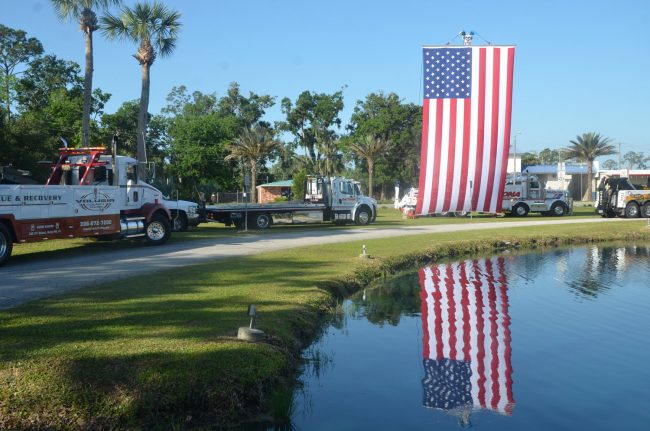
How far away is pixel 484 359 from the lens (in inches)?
365

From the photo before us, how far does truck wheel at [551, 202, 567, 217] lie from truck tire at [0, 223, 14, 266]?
3779 centimetres

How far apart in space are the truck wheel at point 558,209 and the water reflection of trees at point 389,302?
31.0 m

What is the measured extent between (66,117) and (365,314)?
36.6 meters

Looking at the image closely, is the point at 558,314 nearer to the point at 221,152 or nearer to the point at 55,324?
the point at 55,324

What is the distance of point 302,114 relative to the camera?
79.5 m

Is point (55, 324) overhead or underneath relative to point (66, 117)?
underneath

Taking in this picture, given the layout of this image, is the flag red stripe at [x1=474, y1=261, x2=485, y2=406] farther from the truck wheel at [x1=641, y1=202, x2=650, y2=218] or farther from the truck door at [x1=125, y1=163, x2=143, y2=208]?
the truck wheel at [x1=641, y1=202, x2=650, y2=218]

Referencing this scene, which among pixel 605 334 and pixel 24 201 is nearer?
pixel 605 334

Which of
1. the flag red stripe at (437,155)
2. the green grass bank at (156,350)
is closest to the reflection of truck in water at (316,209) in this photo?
the flag red stripe at (437,155)

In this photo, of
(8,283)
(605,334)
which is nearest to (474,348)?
(605,334)

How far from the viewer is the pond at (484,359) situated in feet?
23.4

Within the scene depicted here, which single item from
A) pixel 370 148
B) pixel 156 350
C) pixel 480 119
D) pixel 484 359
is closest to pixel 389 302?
pixel 484 359

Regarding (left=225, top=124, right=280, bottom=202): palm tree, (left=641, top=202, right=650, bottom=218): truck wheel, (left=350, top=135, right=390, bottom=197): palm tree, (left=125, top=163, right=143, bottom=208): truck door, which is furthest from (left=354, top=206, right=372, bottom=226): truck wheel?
(left=350, top=135, right=390, bottom=197): palm tree

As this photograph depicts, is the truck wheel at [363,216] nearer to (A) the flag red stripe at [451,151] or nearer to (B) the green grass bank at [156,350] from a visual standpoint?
(A) the flag red stripe at [451,151]
